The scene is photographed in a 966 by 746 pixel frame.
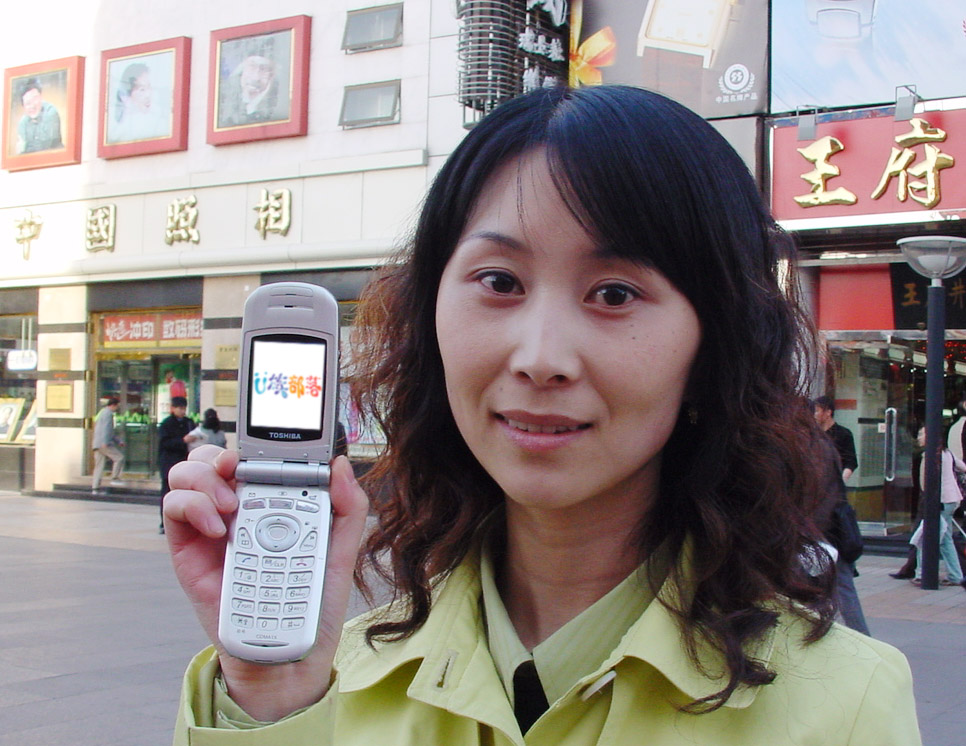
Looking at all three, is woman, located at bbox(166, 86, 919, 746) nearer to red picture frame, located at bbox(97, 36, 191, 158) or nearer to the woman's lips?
the woman's lips

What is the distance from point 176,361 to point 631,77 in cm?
868

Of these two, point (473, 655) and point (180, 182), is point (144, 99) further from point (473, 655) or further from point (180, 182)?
point (473, 655)

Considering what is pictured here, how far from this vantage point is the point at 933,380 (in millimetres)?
9883

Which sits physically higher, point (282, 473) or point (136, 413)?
point (282, 473)

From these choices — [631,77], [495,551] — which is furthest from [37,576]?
[495,551]

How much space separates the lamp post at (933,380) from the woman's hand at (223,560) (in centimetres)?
920

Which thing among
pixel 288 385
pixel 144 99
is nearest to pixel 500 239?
pixel 288 385

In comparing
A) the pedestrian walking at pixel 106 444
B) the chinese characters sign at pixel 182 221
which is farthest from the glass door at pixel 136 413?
the chinese characters sign at pixel 182 221

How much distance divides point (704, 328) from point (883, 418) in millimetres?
12179

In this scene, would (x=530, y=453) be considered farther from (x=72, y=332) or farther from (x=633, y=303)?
(x=72, y=332)

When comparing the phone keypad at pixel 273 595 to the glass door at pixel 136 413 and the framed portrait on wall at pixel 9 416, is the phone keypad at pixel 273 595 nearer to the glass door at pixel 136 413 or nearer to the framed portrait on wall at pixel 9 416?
the glass door at pixel 136 413

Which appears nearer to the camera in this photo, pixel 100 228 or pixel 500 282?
pixel 500 282

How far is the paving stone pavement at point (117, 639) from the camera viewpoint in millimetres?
5398

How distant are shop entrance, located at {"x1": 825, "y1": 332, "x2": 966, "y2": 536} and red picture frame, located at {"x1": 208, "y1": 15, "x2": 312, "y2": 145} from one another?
8.15m
